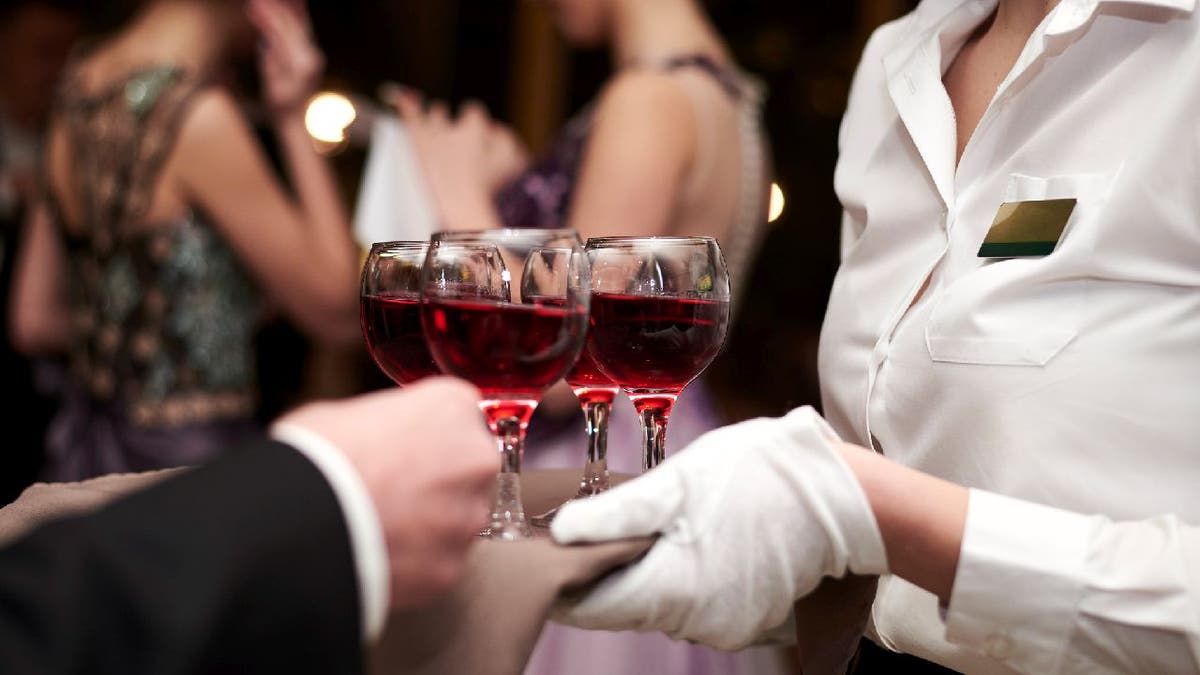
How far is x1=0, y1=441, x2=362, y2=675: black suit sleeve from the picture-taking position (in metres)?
0.56

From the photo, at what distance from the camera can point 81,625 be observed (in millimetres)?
556

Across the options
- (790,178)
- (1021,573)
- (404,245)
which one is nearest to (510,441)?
(404,245)

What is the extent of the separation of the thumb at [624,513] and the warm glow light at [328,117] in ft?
6.57

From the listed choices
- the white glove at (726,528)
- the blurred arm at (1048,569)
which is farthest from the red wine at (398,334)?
the blurred arm at (1048,569)

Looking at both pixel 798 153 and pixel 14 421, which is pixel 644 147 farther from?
pixel 798 153

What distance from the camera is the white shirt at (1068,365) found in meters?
0.85

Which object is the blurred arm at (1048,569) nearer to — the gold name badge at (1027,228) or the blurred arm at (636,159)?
the gold name badge at (1027,228)

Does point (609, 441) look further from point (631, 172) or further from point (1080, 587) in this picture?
point (1080, 587)

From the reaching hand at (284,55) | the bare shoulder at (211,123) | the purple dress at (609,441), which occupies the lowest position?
the purple dress at (609,441)

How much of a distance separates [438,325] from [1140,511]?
0.60m

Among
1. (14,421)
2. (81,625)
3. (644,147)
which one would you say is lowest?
(14,421)

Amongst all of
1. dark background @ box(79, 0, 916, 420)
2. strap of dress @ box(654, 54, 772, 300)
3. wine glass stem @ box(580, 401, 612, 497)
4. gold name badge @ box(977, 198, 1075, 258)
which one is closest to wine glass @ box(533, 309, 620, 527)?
wine glass stem @ box(580, 401, 612, 497)

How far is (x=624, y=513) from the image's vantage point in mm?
760

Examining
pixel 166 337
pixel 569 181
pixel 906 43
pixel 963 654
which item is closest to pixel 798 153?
pixel 569 181
